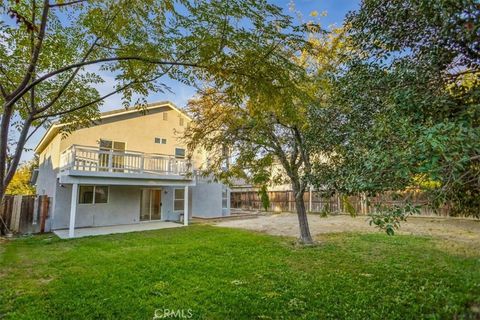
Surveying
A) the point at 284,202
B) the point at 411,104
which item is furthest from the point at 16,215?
the point at 284,202

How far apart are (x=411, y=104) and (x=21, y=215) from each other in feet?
48.4

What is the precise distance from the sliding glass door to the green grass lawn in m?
6.61

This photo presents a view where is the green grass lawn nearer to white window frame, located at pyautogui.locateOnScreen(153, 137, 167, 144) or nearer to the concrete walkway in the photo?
the concrete walkway

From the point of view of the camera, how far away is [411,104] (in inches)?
138

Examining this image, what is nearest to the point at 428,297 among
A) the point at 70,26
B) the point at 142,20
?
the point at 142,20

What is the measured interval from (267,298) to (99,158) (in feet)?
36.5

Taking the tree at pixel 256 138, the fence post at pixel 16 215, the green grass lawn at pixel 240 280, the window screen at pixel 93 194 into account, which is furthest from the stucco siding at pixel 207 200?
the fence post at pixel 16 215

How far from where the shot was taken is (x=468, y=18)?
120 inches

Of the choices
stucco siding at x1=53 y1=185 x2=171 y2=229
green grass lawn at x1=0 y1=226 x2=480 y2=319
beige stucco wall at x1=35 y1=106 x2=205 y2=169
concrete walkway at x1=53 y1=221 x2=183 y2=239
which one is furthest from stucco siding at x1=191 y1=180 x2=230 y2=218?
green grass lawn at x1=0 y1=226 x2=480 y2=319

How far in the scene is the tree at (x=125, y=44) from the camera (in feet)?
12.5

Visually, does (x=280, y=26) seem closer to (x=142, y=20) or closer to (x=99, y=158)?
(x=142, y=20)

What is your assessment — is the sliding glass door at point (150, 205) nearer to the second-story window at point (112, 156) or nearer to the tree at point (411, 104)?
the second-story window at point (112, 156)

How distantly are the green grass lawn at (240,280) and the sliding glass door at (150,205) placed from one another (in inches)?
260

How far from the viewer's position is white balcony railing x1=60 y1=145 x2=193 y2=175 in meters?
12.4
